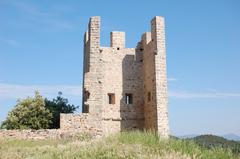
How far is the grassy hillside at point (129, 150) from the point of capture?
11680 mm

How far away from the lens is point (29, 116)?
2195cm

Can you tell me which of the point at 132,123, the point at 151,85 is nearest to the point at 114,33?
the point at 151,85

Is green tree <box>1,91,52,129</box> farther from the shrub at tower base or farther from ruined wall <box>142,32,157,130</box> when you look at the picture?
ruined wall <box>142,32,157,130</box>

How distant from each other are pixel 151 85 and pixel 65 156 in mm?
9624

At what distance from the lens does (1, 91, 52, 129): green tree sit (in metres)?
21.7

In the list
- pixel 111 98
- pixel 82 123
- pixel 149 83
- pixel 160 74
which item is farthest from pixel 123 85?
pixel 82 123

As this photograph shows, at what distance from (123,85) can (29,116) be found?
5478 millimetres

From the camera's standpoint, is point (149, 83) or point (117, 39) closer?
point (149, 83)

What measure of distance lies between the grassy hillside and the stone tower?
17.1 ft

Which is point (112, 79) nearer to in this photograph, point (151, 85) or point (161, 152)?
point (151, 85)

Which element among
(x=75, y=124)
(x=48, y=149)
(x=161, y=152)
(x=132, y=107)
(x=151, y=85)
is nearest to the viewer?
(x=161, y=152)

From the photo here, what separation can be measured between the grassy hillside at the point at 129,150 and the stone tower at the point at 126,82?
520cm

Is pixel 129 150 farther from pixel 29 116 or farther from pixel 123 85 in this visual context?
pixel 29 116

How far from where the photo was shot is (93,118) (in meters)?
19.8
